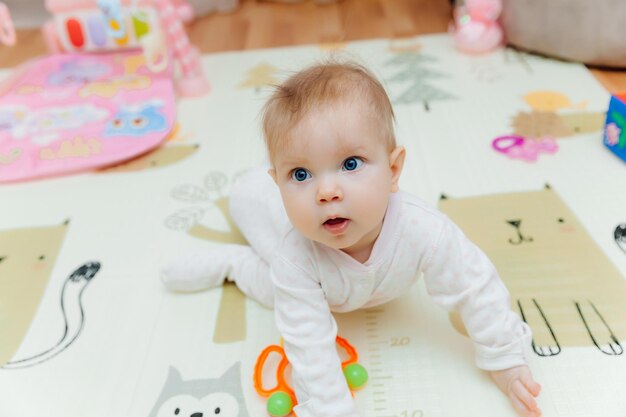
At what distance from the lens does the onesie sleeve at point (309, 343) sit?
0.70 m

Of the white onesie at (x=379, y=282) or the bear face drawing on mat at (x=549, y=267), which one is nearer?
the white onesie at (x=379, y=282)

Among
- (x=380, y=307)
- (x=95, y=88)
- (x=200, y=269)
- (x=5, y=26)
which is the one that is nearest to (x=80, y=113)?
(x=95, y=88)

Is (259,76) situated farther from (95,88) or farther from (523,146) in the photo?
(523,146)

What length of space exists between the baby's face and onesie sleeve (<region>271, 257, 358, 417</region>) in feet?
0.31

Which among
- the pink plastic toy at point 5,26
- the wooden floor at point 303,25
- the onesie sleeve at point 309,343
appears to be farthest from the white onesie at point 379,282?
the wooden floor at point 303,25

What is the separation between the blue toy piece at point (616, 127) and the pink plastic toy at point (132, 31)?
0.95m

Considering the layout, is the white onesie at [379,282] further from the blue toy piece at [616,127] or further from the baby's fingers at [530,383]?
the blue toy piece at [616,127]

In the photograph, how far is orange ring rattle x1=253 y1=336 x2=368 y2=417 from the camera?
738 mm

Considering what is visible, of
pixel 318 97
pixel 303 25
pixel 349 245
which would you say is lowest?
pixel 303 25

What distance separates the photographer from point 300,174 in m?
0.64

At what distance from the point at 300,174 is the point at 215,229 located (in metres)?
0.48

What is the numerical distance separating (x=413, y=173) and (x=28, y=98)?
1.00 metres

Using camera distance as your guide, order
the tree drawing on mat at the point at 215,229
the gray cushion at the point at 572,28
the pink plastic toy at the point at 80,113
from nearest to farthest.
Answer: the tree drawing on mat at the point at 215,229 → the pink plastic toy at the point at 80,113 → the gray cushion at the point at 572,28

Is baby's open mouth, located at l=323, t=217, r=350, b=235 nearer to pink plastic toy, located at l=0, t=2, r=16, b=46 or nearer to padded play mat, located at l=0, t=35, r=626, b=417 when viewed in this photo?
padded play mat, located at l=0, t=35, r=626, b=417
